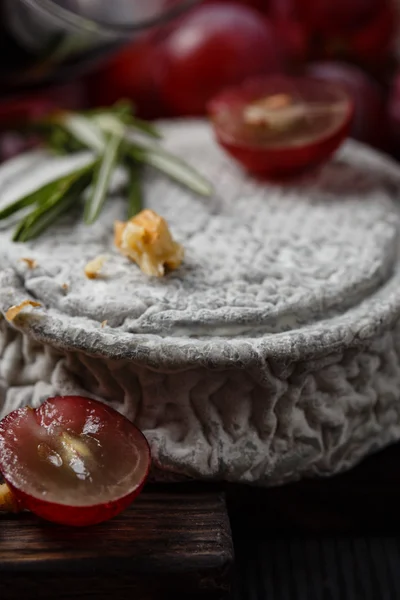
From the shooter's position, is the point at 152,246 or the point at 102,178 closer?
the point at 152,246

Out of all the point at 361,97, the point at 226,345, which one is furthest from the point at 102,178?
the point at 361,97

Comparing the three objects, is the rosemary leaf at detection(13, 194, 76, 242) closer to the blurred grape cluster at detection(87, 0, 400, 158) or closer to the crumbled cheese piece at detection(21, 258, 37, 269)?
the crumbled cheese piece at detection(21, 258, 37, 269)

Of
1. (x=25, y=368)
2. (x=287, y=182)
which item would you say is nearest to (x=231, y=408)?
(x=25, y=368)

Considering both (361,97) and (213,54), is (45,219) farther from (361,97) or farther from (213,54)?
(361,97)

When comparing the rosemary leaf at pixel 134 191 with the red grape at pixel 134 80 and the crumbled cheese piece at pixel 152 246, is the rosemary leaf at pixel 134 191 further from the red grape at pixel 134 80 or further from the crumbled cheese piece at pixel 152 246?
the red grape at pixel 134 80

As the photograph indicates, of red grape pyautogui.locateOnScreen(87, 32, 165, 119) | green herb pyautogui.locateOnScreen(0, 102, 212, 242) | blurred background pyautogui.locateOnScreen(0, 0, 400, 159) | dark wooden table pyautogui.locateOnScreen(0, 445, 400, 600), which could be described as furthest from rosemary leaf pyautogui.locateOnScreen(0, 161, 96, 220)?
red grape pyautogui.locateOnScreen(87, 32, 165, 119)

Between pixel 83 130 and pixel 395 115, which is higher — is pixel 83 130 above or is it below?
above
